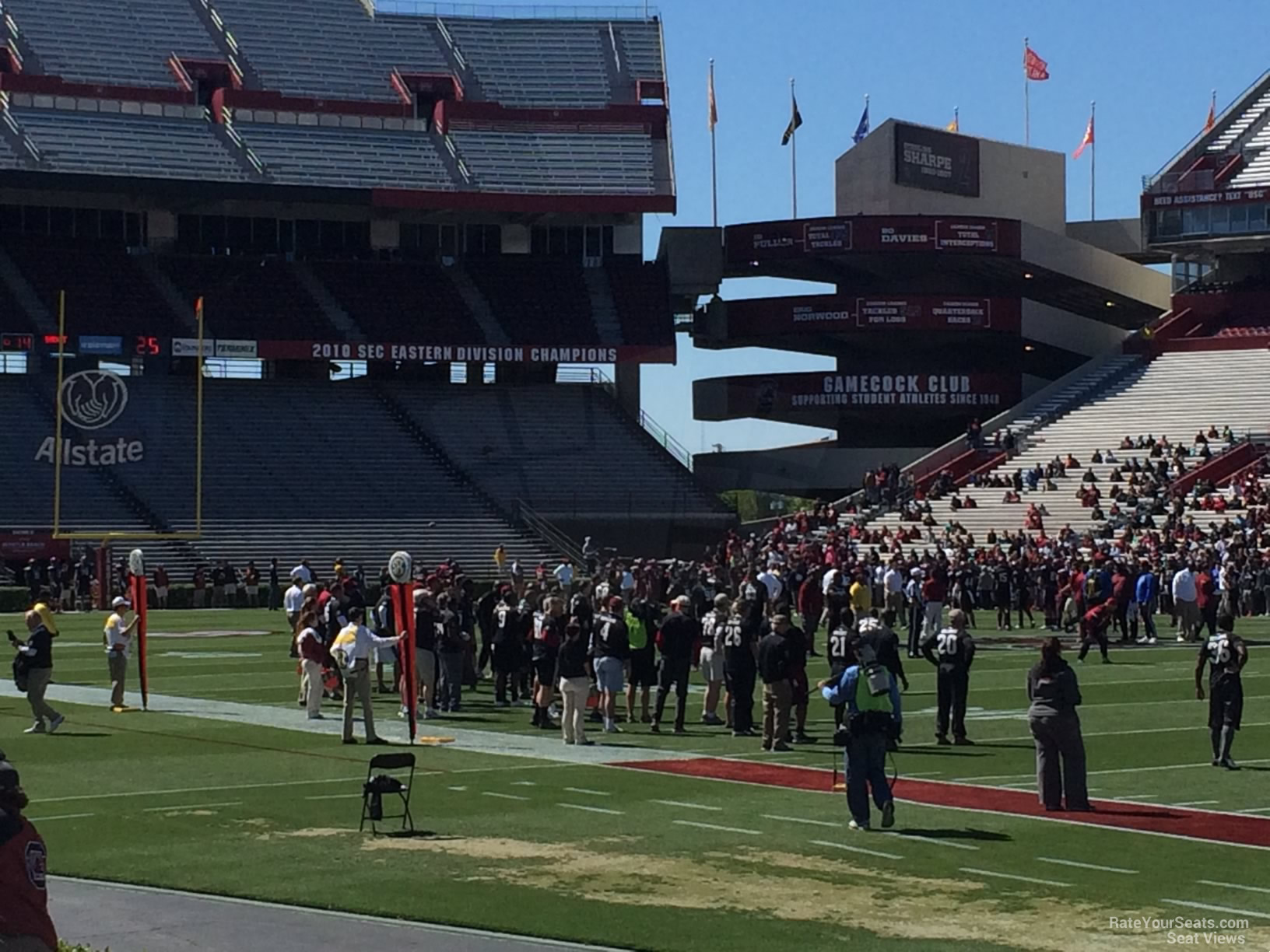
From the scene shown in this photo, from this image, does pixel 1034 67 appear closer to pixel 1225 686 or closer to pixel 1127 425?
pixel 1127 425

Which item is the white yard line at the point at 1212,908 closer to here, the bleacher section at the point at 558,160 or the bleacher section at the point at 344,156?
the bleacher section at the point at 344,156

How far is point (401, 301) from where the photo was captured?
67812 mm

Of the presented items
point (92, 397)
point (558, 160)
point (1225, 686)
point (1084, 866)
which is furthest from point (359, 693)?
point (558, 160)

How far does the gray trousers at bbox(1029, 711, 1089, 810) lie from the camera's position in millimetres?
17469

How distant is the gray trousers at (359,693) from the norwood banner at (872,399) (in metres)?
48.1

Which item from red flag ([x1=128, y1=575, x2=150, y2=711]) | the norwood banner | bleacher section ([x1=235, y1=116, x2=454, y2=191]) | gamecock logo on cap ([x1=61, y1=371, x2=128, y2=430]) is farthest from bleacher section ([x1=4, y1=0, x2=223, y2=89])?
red flag ([x1=128, y1=575, x2=150, y2=711])

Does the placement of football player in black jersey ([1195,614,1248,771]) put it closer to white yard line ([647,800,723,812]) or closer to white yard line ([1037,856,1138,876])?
white yard line ([647,800,723,812])

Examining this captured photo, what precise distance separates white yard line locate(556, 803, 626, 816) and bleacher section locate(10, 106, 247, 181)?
47.6m

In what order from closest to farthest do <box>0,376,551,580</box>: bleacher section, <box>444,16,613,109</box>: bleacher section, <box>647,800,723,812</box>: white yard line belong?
<box>647,800,723,812</box>: white yard line → <box>0,376,551,580</box>: bleacher section → <box>444,16,613,109</box>: bleacher section

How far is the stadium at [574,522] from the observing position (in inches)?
588

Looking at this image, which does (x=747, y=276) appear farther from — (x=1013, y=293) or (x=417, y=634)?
(x=417, y=634)

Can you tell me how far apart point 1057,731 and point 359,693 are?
26.9ft

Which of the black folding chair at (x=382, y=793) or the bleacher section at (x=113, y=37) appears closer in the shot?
the black folding chair at (x=382, y=793)

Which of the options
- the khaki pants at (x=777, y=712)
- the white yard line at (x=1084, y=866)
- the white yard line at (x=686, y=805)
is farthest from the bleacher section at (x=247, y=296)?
the white yard line at (x=1084, y=866)
